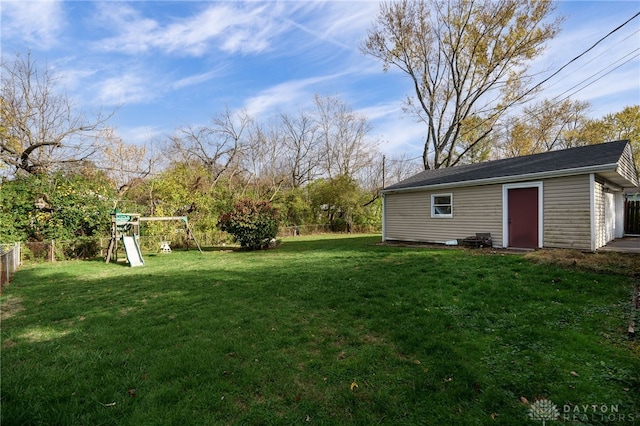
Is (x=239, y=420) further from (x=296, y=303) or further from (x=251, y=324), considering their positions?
(x=296, y=303)

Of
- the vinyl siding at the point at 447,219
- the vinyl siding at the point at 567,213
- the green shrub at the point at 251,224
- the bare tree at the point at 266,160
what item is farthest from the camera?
the bare tree at the point at 266,160

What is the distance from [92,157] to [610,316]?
1692cm

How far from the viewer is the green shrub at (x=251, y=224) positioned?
41.7 feet

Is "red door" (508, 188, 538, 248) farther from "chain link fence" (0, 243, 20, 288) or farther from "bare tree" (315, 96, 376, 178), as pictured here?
"bare tree" (315, 96, 376, 178)

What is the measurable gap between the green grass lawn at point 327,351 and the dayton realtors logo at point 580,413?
16 millimetres

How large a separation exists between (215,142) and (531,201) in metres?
22.6

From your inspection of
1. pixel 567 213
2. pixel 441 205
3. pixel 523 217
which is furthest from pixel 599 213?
pixel 441 205

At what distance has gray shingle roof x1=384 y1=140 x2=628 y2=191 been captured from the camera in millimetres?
8273

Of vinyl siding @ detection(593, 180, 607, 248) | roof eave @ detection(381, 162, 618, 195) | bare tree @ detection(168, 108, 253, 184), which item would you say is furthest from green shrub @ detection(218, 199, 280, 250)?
bare tree @ detection(168, 108, 253, 184)

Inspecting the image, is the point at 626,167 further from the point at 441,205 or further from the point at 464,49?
the point at 464,49

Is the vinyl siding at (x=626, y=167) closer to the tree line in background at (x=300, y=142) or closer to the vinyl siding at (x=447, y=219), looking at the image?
the vinyl siding at (x=447, y=219)

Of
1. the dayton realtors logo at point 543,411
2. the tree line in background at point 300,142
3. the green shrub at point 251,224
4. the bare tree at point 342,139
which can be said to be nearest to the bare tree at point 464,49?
Result: the tree line in background at point 300,142

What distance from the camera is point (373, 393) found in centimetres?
252

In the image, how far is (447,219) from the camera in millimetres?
11266
